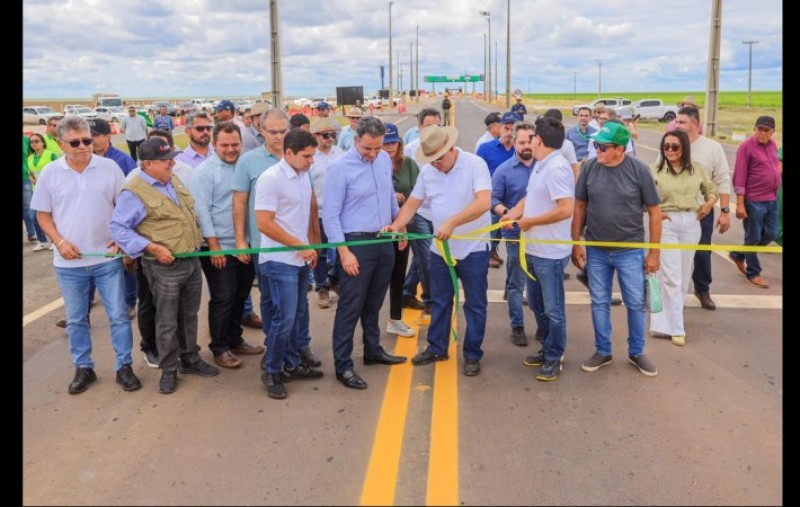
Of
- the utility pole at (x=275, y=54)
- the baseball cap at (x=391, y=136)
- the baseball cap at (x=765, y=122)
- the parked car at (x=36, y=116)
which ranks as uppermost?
the parked car at (x=36, y=116)

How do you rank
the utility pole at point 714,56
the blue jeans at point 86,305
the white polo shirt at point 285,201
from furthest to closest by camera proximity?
the utility pole at point 714,56 → the blue jeans at point 86,305 → the white polo shirt at point 285,201

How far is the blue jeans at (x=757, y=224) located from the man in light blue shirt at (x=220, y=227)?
5823 millimetres

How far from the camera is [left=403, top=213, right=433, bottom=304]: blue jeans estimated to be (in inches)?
250

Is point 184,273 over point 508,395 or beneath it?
over

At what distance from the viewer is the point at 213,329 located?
5.37 metres

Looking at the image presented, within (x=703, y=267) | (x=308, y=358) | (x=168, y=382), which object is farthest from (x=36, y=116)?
(x=703, y=267)

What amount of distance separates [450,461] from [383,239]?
1.84 metres

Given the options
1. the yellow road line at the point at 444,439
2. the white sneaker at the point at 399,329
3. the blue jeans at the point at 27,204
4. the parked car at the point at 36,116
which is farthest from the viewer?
the parked car at the point at 36,116

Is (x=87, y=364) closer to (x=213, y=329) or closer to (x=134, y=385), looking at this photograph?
(x=134, y=385)

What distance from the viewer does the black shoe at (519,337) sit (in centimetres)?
568

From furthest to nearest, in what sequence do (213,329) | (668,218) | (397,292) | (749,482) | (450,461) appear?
(397,292)
(668,218)
(213,329)
(450,461)
(749,482)

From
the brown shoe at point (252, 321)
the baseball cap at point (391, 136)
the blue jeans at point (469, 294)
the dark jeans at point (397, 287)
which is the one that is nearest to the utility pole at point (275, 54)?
the brown shoe at point (252, 321)

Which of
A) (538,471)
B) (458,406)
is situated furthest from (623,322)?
(538,471)

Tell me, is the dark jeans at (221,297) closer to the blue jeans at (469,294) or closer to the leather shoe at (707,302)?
the blue jeans at (469,294)
